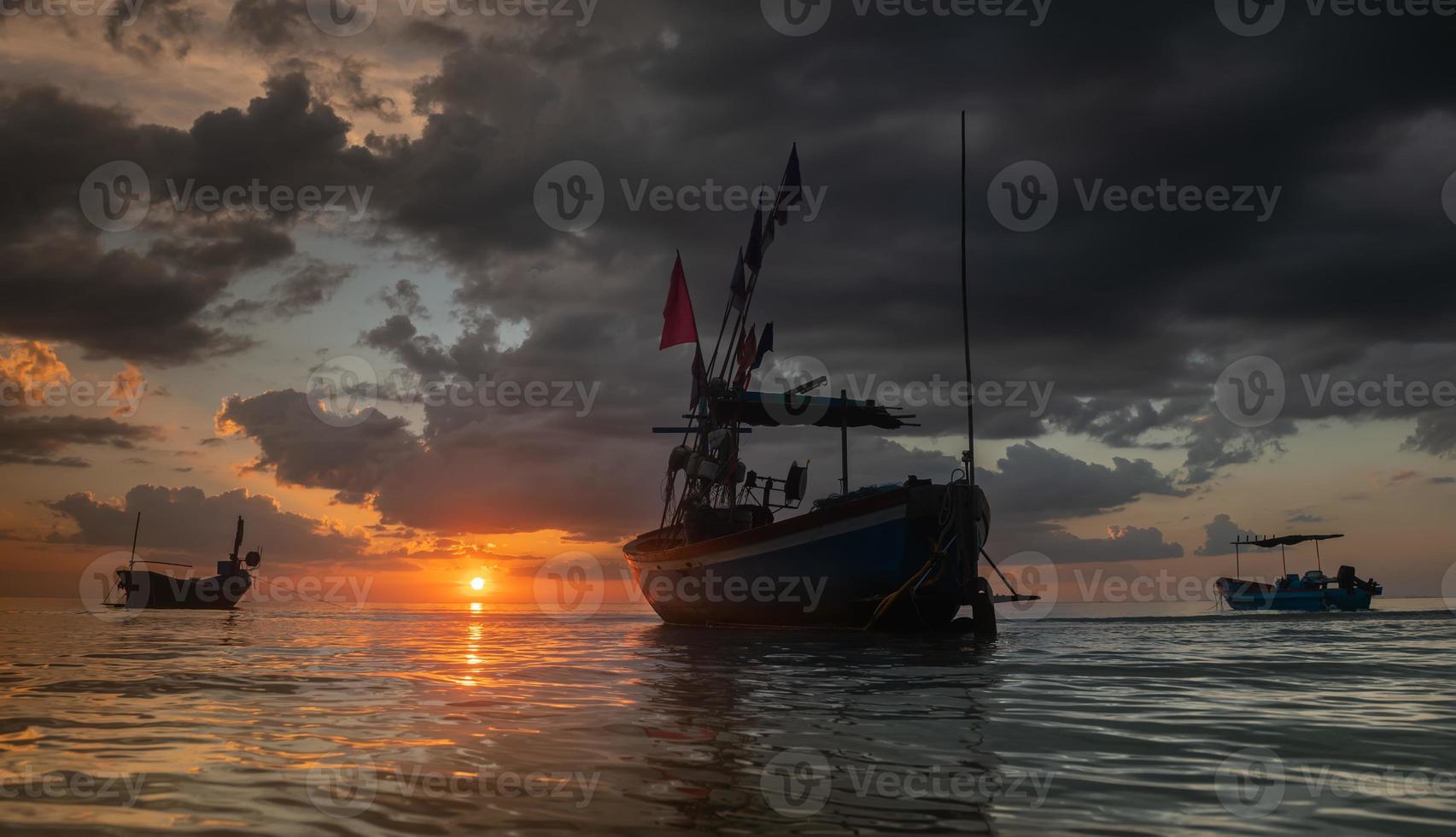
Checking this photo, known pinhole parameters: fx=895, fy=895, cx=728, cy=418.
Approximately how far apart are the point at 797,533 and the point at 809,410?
39.4ft

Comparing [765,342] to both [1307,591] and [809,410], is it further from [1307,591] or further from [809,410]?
[1307,591]

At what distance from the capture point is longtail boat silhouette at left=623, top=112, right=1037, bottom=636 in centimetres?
2519

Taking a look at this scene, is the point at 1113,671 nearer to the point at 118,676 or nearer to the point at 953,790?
the point at 953,790

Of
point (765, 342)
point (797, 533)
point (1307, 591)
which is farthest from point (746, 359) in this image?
point (1307, 591)

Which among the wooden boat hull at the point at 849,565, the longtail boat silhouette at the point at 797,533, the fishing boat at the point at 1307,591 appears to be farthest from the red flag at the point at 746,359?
the fishing boat at the point at 1307,591

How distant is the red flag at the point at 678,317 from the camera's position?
35.8 m

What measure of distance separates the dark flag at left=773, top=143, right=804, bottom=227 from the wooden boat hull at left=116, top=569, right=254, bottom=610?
3094 inches

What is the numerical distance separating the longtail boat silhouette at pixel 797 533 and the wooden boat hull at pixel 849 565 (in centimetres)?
3

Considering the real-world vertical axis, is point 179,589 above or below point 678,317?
below

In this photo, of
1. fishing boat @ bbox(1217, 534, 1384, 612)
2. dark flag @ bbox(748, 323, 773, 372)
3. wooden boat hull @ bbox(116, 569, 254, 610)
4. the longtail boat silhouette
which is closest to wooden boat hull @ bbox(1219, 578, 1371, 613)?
fishing boat @ bbox(1217, 534, 1384, 612)

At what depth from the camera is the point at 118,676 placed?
13.6 m

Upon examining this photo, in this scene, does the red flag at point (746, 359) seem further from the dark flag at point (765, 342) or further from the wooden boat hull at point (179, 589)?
the wooden boat hull at point (179, 589)

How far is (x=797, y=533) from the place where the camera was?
26.4 metres

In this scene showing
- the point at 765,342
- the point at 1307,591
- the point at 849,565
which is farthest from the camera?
the point at 1307,591
